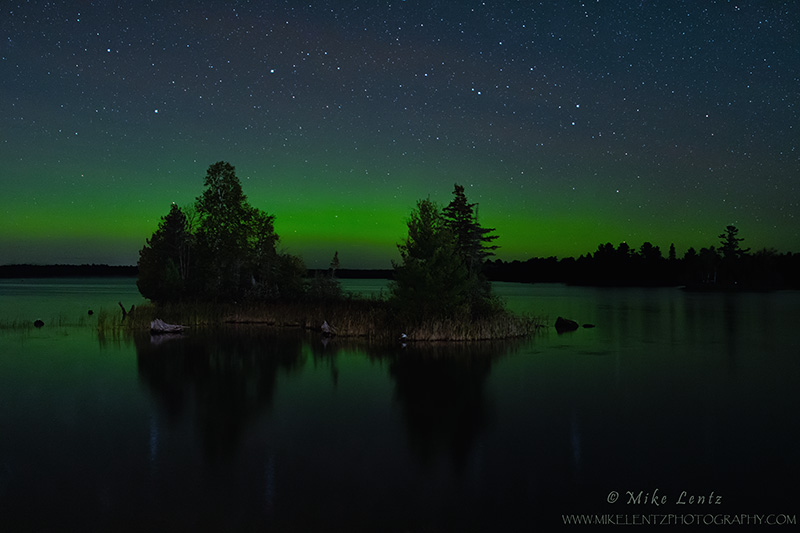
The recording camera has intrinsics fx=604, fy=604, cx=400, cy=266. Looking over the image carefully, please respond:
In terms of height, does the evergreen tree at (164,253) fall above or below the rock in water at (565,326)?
above

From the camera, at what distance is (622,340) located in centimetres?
3731

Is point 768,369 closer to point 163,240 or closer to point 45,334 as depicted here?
point 45,334

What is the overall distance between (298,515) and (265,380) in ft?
42.6

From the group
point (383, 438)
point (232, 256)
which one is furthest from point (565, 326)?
point (383, 438)

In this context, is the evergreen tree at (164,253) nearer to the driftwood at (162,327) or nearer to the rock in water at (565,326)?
the driftwood at (162,327)

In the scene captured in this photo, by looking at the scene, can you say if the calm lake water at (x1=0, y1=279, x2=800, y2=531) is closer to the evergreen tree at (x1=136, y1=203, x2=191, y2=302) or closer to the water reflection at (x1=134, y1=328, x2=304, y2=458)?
the water reflection at (x1=134, y1=328, x2=304, y2=458)

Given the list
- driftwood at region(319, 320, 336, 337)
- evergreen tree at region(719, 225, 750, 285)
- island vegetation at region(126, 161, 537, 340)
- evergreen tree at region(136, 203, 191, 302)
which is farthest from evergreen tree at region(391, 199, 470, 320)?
evergreen tree at region(719, 225, 750, 285)

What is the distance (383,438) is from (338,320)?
2215 cm

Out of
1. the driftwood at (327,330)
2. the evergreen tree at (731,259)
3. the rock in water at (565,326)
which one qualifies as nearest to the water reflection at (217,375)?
the driftwood at (327,330)

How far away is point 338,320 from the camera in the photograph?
36219mm

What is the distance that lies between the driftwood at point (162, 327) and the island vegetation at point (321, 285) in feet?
8.22

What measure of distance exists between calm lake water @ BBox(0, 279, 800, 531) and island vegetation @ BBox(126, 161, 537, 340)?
474 centimetres

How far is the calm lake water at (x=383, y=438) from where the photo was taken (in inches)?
385

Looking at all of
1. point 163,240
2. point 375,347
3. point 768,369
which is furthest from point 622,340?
point 163,240
